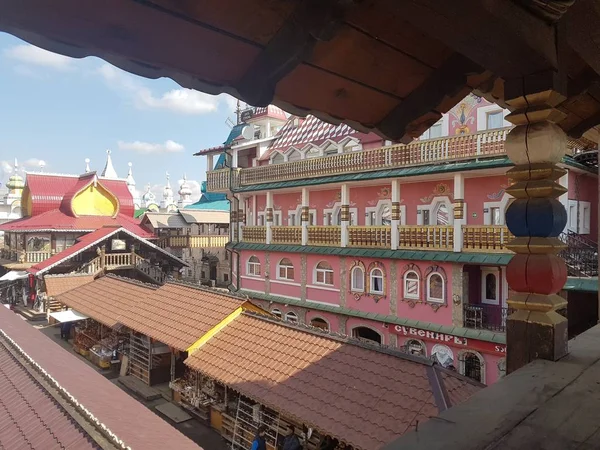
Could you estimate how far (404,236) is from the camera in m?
14.3

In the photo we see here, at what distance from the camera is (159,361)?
A: 46.2 ft

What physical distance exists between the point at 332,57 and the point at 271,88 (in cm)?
44

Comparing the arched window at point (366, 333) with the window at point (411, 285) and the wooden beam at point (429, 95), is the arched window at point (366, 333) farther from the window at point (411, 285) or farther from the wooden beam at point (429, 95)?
the wooden beam at point (429, 95)

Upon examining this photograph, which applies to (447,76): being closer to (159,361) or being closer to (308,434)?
(308,434)

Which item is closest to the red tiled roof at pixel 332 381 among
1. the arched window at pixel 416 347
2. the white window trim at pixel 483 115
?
the arched window at pixel 416 347

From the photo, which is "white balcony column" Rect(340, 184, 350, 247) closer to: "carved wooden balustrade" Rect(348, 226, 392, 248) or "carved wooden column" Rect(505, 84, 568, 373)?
"carved wooden balustrade" Rect(348, 226, 392, 248)

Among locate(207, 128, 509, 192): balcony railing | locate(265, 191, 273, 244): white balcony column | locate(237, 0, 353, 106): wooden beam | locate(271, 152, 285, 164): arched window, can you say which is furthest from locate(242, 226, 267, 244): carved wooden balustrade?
locate(237, 0, 353, 106): wooden beam

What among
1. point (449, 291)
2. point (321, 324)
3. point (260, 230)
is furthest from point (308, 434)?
point (260, 230)

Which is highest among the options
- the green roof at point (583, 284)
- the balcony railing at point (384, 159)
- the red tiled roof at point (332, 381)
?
the balcony railing at point (384, 159)

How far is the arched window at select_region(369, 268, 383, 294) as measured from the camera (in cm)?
1505

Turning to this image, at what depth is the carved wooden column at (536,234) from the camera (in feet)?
7.90

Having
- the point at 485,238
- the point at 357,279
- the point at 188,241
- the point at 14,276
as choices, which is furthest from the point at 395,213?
the point at 14,276

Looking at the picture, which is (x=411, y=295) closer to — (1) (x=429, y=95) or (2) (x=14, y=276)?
(1) (x=429, y=95)

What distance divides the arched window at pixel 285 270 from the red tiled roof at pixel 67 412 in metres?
10.9
